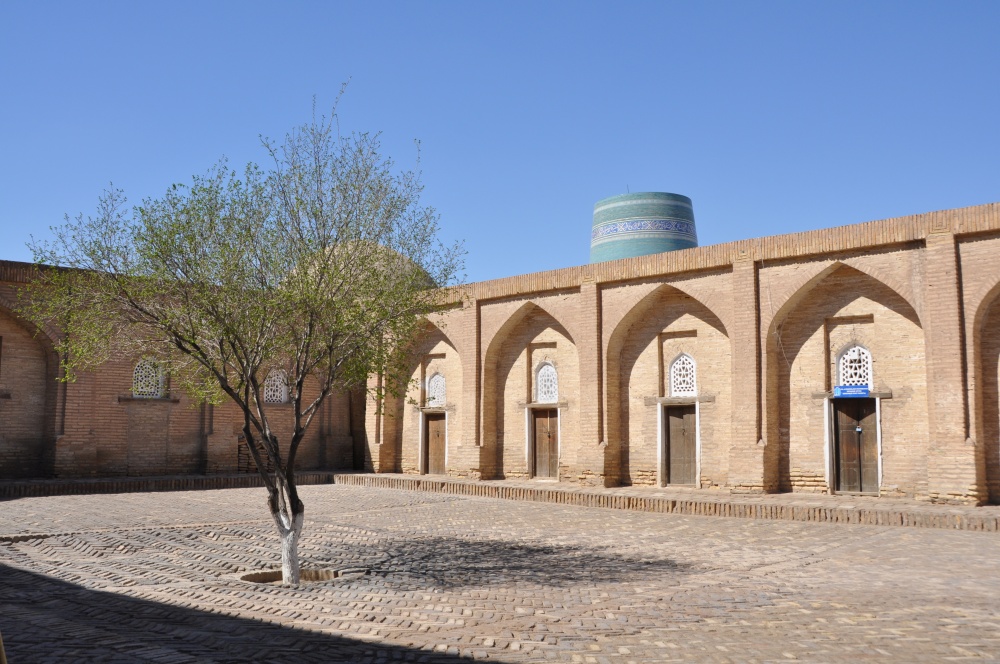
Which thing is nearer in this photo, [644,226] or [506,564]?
[506,564]

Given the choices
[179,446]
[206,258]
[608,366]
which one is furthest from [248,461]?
[206,258]

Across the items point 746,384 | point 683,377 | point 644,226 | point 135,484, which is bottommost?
point 135,484

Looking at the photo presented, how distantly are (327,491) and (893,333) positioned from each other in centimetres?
1100

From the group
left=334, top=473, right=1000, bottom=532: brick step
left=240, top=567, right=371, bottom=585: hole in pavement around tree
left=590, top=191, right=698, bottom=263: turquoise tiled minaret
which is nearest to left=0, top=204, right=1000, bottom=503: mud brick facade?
left=334, top=473, right=1000, bottom=532: brick step

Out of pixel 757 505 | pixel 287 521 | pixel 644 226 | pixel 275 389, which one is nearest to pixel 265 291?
pixel 287 521

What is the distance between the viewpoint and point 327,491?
1797 centimetres

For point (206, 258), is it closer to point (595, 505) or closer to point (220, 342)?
point (220, 342)

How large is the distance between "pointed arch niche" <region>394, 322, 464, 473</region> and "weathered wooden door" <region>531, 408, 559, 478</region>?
6.51 ft

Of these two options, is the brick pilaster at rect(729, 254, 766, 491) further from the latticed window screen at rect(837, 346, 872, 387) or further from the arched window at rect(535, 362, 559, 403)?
the arched window at rect(535, 362, 559, 403)

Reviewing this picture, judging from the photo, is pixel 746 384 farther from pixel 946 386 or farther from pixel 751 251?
pixel 946 386

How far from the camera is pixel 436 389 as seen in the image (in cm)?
2083

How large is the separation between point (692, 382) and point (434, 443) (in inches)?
271

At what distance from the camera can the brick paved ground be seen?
532cm

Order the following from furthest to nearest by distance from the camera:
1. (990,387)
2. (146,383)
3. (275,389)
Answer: (275,389) → (146,383) → (990,387)
